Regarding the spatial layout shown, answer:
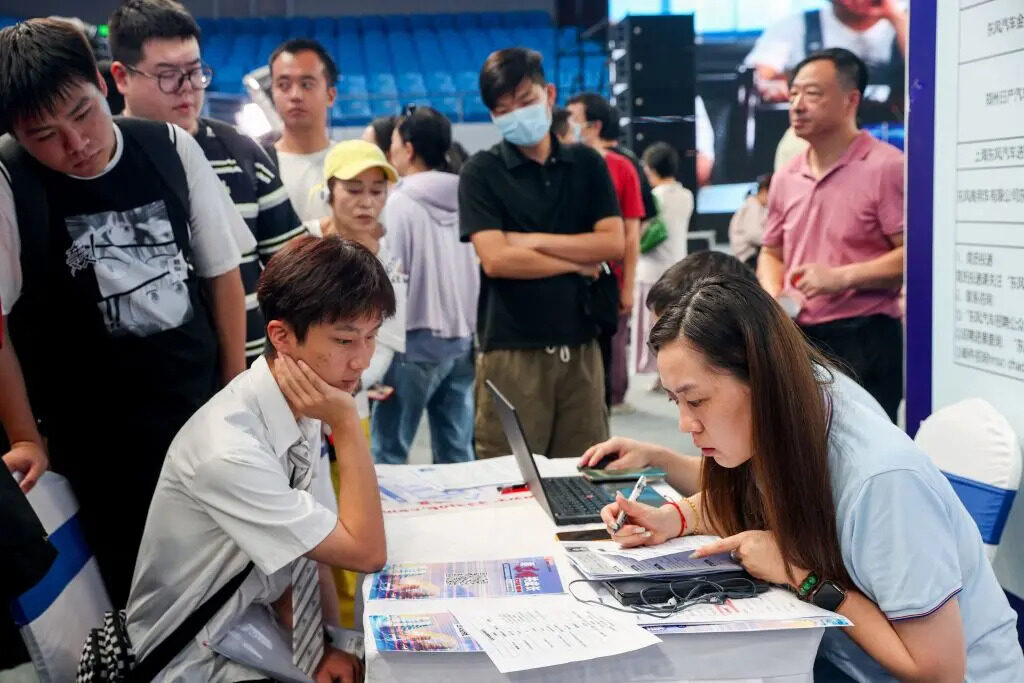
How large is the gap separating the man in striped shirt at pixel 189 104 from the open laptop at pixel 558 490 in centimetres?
84

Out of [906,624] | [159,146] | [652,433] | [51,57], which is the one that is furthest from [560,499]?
[652,433]

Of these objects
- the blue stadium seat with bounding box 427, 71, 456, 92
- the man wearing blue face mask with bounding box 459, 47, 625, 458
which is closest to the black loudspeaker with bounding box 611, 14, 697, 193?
the man wearing blue face mask with bounding box 459, 47, 625, 458

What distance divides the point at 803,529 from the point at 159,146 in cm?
143

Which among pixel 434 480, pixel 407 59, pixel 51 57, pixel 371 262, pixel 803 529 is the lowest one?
pixel 434 480

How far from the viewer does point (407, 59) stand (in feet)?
46.4

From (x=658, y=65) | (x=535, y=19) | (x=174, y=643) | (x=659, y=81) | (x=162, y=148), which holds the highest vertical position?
(x=535, y=19)

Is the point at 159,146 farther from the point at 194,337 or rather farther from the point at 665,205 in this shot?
the point at 665,205

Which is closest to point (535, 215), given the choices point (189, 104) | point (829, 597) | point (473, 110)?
point (189, 104)

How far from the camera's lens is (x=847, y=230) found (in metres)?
2.94

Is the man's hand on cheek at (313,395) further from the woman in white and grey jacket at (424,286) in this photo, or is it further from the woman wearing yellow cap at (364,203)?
the woman in white and grey jacket at (424,286)

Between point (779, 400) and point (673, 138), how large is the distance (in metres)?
6.40

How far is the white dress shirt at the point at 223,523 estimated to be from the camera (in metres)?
1.56

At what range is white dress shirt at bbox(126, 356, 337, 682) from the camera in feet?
5.12

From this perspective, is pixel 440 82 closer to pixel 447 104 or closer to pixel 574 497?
pixel 447 104
